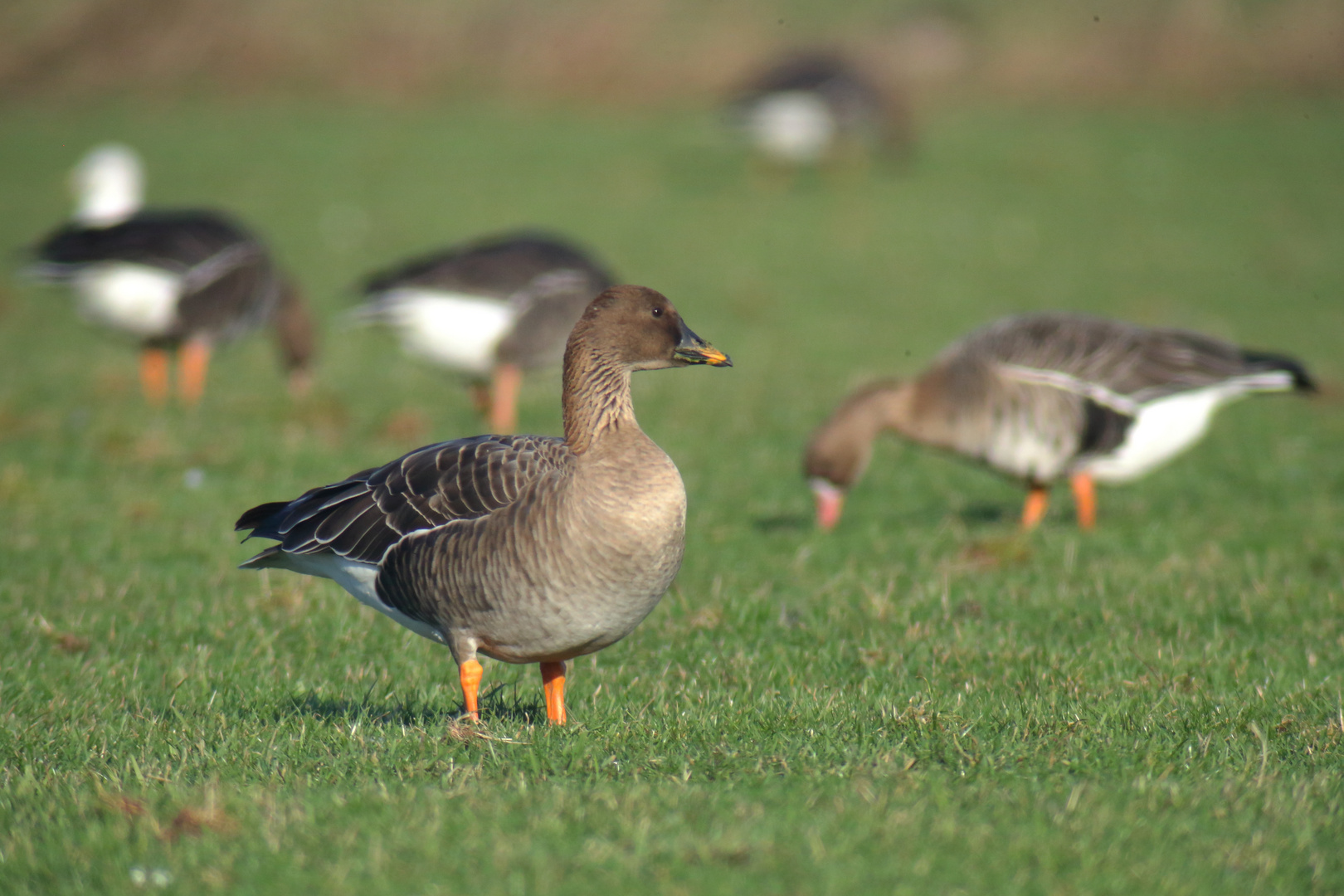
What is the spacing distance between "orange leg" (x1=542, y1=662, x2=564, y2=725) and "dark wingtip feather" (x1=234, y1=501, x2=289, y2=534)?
141 cm

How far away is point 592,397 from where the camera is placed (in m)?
5.49

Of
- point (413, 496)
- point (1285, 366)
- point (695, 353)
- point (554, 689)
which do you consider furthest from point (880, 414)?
point (413, 496)

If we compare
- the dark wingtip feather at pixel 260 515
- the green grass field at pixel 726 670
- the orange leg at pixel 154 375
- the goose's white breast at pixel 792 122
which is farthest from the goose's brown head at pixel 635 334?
the goose's white breast at pixel 792 122

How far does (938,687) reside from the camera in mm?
5895

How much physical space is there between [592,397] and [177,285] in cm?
897

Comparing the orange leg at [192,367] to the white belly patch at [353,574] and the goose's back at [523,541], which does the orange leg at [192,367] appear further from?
the goose's back at [523,541]

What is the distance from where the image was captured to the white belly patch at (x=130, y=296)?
12938 millimetres

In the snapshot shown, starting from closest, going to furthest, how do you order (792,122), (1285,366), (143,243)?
(1285,366), (143,243), (792,122)

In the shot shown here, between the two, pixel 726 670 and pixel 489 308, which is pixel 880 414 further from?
pixel 489 308

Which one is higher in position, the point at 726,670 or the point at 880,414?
the point at 880,414

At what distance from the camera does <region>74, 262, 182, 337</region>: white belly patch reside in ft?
42.4

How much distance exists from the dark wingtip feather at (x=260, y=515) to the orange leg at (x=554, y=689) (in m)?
1.41

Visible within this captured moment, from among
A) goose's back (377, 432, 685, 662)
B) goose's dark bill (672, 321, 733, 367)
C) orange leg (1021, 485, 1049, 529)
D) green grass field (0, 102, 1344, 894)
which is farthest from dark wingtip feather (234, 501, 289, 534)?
orange leg (1021, 485, 1049, 529)

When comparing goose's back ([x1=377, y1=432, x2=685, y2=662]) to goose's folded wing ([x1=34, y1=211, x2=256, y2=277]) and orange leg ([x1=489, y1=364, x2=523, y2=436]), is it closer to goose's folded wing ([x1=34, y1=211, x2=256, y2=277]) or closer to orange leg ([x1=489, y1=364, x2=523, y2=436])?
orange leg ([x1=489, y1=364, x2=523, y2=436])
